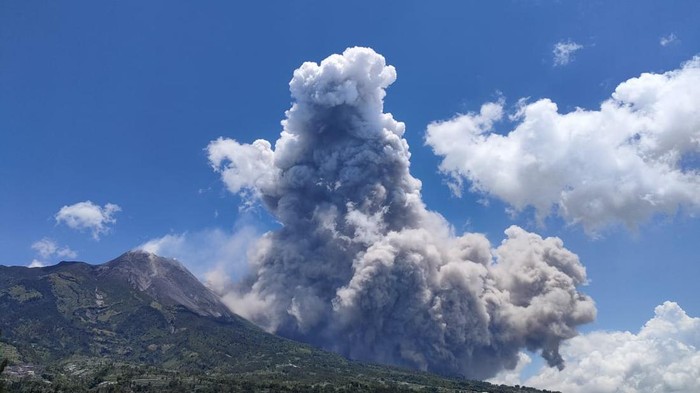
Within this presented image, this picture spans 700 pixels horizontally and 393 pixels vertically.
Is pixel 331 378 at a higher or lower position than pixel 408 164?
lower

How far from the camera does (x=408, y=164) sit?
18500cm

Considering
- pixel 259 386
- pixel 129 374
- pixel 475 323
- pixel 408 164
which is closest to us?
pixel 259 386

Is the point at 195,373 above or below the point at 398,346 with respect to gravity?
below

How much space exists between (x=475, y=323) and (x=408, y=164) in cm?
5621

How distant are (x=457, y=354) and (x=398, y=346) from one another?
19.8m

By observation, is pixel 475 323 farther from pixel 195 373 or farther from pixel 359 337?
pixel 195 373

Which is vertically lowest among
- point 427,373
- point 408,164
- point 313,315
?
point 427,373

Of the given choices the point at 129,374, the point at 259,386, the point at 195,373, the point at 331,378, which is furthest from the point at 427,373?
the point at 129,374

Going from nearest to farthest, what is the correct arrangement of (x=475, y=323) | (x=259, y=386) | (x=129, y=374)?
1. (x=259, y=386)
2. (x=129, y=374)
3. (x=475, y=323)

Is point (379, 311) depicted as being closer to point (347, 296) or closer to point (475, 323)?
point (347, 296)

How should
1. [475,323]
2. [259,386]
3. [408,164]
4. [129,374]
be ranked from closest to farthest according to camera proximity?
1. [259,386]
2. [129,374]
3. [475,323]
4. [408,164]

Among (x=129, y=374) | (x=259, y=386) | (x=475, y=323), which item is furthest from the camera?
(x=475, y=323)

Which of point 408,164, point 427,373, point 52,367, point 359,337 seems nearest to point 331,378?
point 359,337

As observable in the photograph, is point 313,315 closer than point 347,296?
No
